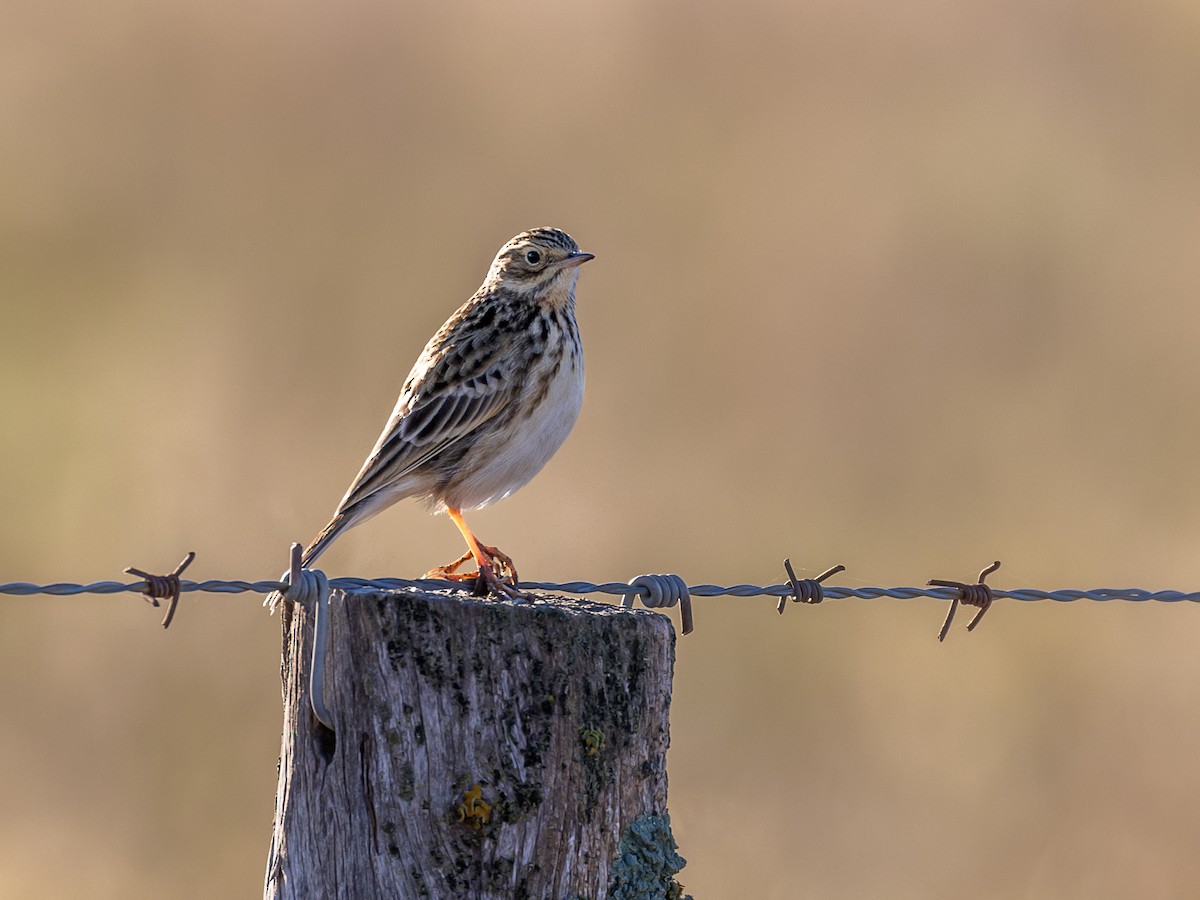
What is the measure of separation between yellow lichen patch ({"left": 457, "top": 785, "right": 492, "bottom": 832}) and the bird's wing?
2739mm

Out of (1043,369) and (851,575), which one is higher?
(1043,369)

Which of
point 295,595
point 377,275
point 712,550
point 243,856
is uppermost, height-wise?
point 377,275

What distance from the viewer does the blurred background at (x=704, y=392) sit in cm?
1107

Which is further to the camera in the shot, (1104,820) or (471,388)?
(1104,820)

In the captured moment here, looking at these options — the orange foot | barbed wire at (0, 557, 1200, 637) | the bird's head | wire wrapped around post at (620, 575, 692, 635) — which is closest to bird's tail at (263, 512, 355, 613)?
the orange foot

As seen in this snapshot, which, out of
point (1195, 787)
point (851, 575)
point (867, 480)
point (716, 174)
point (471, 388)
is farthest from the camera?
point (716, 174)

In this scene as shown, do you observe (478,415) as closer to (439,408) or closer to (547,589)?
(439,408)

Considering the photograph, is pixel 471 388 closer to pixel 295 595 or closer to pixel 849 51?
pixel 295 595

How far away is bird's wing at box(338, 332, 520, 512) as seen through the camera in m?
7.09

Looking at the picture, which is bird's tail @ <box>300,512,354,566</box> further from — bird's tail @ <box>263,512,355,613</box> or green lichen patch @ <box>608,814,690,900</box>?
green lichen patch @ <box>608,814,690,900</box>

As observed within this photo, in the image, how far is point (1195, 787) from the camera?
11.6m

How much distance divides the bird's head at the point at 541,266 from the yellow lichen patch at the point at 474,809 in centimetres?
388

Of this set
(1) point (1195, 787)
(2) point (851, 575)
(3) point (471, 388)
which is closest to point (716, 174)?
(2) point (851, 575)

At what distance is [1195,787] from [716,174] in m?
9.11
